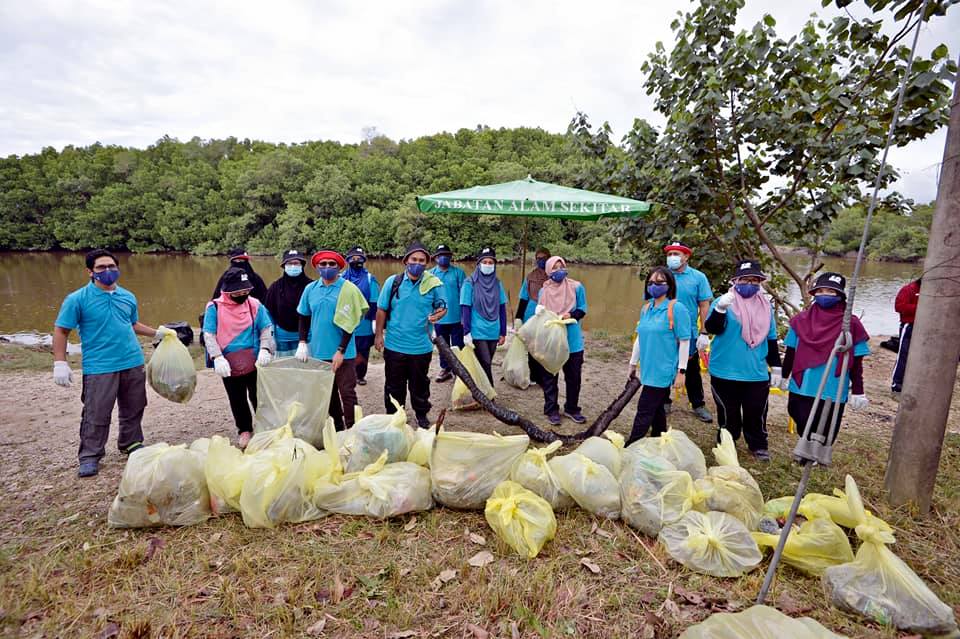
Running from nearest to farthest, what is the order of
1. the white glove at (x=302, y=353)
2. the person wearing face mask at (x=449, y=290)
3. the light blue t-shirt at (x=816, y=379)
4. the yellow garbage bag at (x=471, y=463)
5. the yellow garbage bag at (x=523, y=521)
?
1. the yellow garbage bag at (x=523, y=521)
2. the yellow garbage bag at (x=471, y=463)
3. the light blue t-shirt at (x=816, y=379)
4. the white glove at (x=302, y=353)
5. the person wearing face mask at (x=449, y=290)

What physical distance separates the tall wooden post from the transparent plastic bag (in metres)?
3.61

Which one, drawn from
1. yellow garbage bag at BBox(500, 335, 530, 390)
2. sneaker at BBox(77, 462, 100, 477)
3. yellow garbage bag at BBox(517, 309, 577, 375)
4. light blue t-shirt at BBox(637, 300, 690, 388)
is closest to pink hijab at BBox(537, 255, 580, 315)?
yellow garbage bag at BBox(517, 309, 577, 375)

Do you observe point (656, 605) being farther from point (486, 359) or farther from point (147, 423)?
point (147, 423)

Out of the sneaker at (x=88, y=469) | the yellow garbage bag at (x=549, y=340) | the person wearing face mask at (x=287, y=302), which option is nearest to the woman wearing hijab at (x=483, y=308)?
the yellow garbage bag at (x=549, y=340)

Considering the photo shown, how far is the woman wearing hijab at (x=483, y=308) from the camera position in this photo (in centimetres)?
474

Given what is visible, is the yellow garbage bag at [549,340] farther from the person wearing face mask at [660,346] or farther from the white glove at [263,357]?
the white glove at [263,357]

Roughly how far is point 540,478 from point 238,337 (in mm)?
2494

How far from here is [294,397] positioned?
135 inches

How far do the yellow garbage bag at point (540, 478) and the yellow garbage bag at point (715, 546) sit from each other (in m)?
0.58

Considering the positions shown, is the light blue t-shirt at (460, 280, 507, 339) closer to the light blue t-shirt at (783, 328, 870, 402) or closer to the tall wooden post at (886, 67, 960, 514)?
the light blue t-shirt at (783, 328, 870, 402)

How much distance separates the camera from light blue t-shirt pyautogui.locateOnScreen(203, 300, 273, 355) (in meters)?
3.59

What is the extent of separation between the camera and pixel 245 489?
250cm

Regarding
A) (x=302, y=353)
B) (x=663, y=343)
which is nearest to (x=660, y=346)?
(x=663, y=343)

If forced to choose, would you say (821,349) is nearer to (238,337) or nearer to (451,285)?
(451,285)
